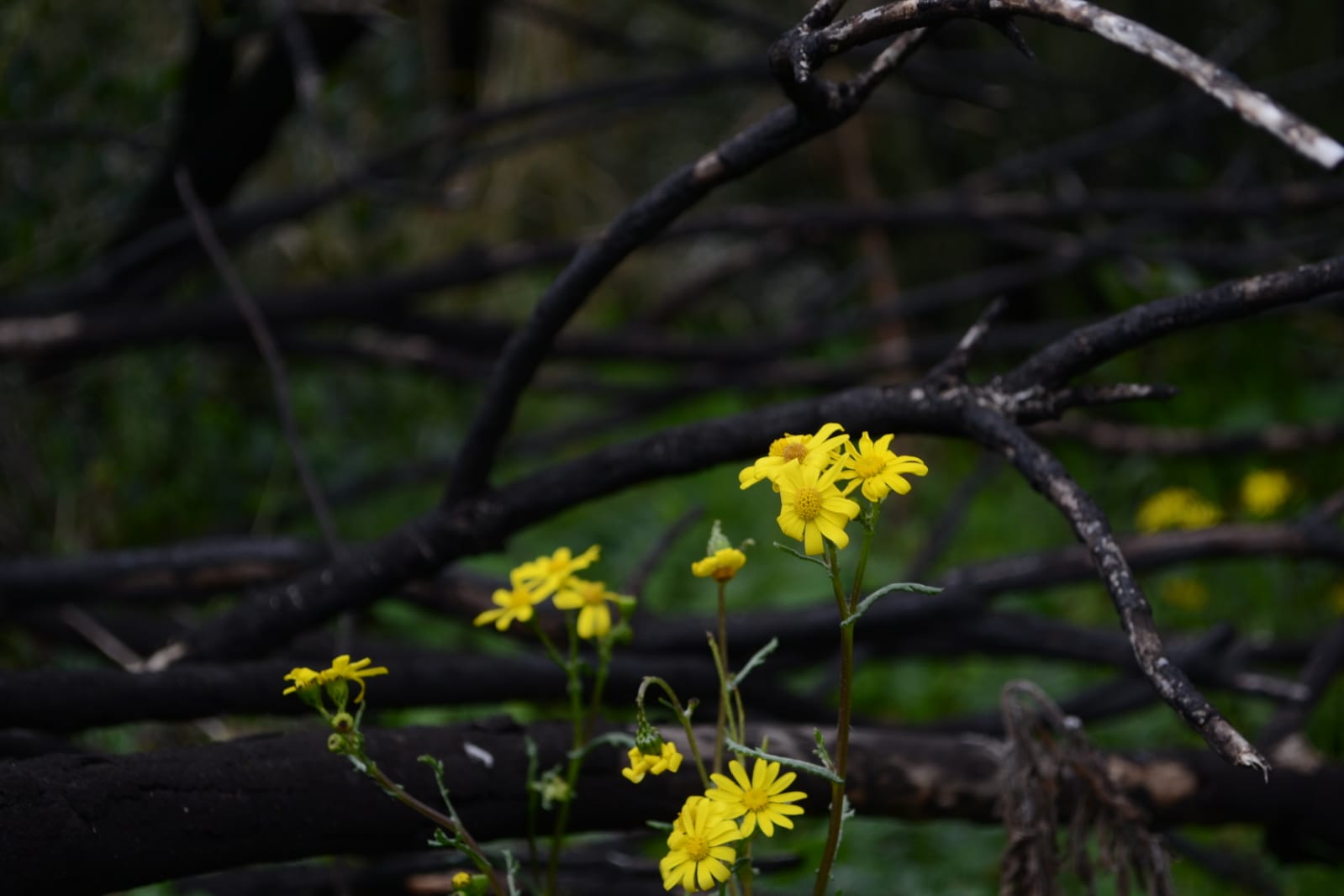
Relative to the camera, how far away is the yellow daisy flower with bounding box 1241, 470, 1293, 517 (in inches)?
119

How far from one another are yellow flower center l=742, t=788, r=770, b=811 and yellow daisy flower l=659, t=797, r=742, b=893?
0.03 m

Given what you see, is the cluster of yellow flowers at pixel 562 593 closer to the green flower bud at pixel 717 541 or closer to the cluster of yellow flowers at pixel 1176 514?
the green flower bud at pixel 717 541

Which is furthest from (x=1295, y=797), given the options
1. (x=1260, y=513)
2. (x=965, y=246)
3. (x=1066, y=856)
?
(x=965, y=246)

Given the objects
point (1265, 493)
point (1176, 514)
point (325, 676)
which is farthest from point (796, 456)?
point (1265, 493)

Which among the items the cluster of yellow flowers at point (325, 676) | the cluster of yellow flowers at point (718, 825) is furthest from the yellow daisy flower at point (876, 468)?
the cluster of yellow flowers at point (325, 676)

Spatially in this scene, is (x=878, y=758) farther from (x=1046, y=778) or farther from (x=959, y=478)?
(x=959, y=478)

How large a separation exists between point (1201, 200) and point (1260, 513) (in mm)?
819

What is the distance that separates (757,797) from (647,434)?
2.53 metres

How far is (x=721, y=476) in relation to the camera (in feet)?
13.2

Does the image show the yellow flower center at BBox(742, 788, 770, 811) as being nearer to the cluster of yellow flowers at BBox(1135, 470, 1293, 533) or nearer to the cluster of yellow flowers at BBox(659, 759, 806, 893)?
the cluster of yellow flowers at BBox(659, 759, 806, 893)

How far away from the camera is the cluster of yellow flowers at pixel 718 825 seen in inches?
32.5

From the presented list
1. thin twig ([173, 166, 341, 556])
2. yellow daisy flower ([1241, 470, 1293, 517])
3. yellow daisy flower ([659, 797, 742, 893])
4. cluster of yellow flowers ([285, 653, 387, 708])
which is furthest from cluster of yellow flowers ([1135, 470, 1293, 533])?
cluster of yellow flowers ([285, 653, 387, 708])

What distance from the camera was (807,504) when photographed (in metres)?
0.85

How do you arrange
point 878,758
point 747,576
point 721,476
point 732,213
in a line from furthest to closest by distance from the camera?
point 721,476 → point 747,576 → point 732,213 → point 878,758
